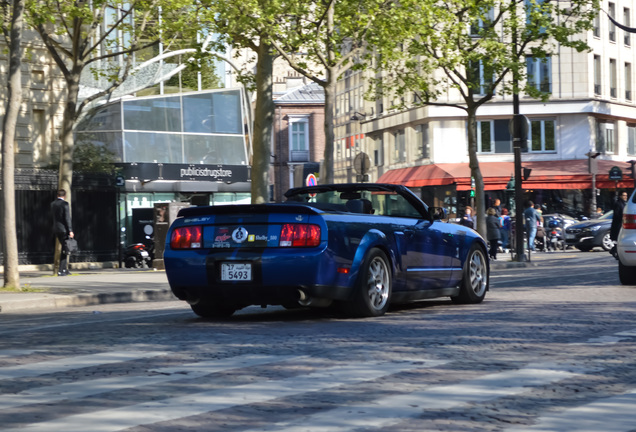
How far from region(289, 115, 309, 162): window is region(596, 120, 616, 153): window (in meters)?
35.1

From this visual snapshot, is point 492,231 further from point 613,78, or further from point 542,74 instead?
point 613,78

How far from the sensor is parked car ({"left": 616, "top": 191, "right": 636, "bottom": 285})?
1561 cm

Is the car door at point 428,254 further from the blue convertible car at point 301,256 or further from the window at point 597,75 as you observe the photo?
the window at point 597,75

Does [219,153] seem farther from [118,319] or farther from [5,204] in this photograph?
[118,319]

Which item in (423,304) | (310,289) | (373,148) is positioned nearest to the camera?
(310,289)

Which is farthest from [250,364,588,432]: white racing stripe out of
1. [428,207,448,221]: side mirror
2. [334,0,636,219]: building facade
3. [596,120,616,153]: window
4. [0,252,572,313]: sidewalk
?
[596,120,616,153]: window

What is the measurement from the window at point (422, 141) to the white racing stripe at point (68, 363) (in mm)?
51378

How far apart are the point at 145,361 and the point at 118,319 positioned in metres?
4.27

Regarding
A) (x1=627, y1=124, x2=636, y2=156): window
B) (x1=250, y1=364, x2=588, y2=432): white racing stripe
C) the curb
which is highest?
(x1=627, y1=124, x2=636, y2=156): window

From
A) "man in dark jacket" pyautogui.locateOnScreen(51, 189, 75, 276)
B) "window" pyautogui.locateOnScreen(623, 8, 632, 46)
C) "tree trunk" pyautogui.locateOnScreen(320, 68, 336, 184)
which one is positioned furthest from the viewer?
"window" pyautogui.locateOnScreen(623, 8, 632, 46)

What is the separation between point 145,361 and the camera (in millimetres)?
7645

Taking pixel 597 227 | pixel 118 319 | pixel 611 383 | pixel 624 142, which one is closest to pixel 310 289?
pixel 118 319

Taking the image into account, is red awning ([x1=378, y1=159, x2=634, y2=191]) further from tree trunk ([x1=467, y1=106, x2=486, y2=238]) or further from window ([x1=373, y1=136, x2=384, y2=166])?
tree trunk ([x1=467, y1=106, x2=486, y2=238])

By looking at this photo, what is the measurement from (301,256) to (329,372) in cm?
335
